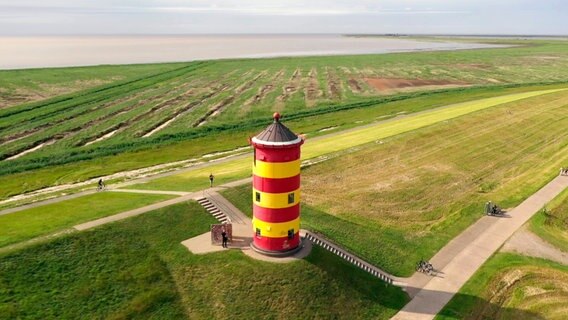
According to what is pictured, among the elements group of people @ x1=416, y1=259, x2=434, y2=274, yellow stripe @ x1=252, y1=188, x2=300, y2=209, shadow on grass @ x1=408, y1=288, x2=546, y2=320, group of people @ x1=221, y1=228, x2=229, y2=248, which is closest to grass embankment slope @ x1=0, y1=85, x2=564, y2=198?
group of people @ x1=221, y1=228, x2=229, y2=248

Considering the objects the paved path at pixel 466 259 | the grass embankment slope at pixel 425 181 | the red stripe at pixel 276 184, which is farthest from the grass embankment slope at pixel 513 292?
the red stripe at pixel 276 184

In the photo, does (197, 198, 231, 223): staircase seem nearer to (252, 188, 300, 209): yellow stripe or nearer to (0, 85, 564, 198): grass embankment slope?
(252, 188, 300, 209): yellow stripe

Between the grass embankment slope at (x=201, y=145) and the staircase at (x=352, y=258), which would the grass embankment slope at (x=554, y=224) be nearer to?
the staircase at (x=352, y=258)

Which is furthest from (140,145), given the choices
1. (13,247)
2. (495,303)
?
(495,303)

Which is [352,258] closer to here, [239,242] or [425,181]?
[239,242]

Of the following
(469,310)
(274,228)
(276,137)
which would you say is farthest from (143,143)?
(469,310)

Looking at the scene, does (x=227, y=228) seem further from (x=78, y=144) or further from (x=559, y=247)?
(x=78, y=144)
